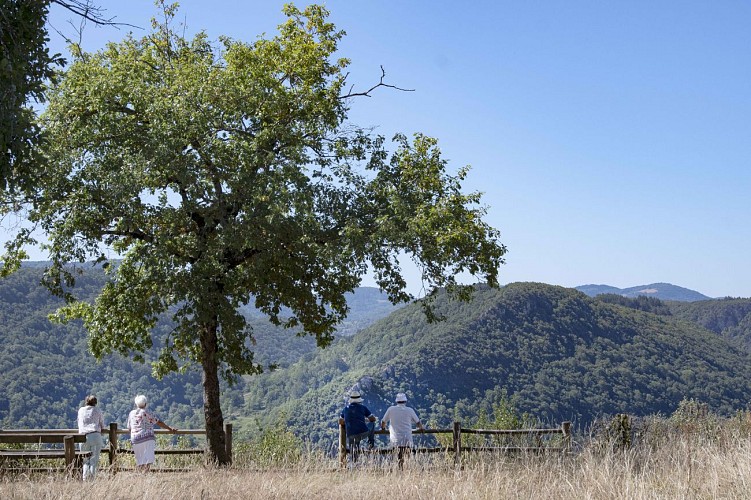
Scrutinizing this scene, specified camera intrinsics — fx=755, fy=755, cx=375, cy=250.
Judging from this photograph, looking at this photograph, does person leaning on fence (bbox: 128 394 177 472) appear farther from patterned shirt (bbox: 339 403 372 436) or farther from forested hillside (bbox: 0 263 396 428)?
forested hillside (bbox: 0 263 396 428)

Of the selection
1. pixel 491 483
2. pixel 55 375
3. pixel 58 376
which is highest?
pixel 55 375

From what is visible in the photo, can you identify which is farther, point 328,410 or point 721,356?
point 721,356

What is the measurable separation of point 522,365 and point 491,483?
100 meters

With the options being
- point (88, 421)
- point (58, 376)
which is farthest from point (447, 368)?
point (88, 421)

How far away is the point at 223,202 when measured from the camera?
18188 millimetres

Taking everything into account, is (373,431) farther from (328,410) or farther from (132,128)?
(328,410)

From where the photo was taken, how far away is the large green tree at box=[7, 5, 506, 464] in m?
17.4

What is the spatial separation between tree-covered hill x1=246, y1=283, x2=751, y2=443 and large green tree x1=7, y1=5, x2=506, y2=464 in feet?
203

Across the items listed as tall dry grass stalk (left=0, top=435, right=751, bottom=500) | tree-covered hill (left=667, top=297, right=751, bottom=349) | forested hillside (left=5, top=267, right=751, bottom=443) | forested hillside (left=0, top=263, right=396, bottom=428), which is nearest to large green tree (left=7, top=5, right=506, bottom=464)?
tall dry grass stalk (left=0, top=435, right=751, bottom=500)

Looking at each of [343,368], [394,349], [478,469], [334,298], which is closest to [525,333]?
[394,349]

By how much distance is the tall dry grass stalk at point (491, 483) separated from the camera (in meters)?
A: 7.64

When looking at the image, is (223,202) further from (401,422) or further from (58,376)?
(58,376)

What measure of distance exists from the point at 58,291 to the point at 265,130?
6712 mm

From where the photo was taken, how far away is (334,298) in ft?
65.5
